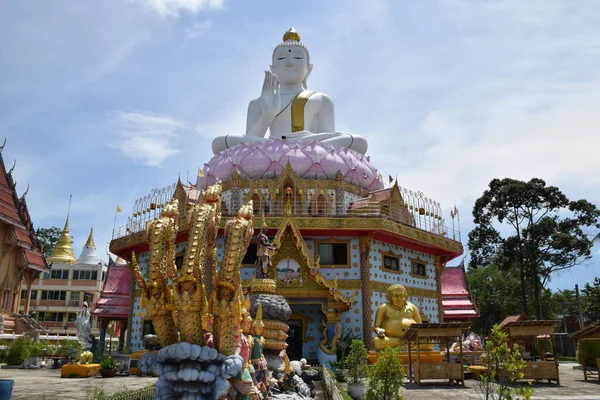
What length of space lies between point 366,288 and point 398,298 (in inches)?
118

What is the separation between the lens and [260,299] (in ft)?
38.3

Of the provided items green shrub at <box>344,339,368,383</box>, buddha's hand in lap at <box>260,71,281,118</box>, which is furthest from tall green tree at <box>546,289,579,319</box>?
green shrub at <box>344,339,368,383</box>

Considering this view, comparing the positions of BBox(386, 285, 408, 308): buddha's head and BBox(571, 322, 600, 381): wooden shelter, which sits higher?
BBox(386, 285, 408, 308): buddha's head

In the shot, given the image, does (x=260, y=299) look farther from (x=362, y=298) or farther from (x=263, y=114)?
(x=263, y=114)

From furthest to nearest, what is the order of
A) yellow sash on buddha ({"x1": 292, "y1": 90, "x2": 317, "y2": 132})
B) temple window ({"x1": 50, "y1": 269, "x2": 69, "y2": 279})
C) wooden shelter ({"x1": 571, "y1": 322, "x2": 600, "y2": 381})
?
temple window ({"x1": 50, "y1": 269, "x2": 69, "y2": 279}), yellow sash on buddha ({"x1": 292, "y1": 90, "x2": 317, "y2": 132}), wooden shelter ({"x1": 571, "y1": 322, "x2": 600, "y2": 381})

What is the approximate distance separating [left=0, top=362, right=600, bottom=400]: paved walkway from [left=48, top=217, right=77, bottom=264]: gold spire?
40892 millimetres

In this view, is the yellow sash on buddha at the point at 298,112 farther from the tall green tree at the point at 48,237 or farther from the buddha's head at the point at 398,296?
the tall green tree at the point at 48,237

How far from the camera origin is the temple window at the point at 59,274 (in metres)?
55.3

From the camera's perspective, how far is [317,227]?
2312cm

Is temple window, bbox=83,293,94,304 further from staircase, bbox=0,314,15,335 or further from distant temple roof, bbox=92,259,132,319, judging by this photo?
distant temple roof, bbox=92,259,132,319

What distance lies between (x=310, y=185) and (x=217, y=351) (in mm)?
19296

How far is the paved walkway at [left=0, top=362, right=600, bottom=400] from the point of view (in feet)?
44.4

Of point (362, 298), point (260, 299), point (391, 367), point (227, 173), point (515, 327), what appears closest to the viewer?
point (391, 367)

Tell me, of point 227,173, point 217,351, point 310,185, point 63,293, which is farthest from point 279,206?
point 63,293
